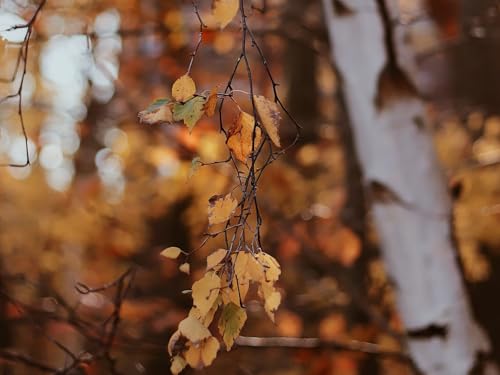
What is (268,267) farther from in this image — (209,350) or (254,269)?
(209,350)

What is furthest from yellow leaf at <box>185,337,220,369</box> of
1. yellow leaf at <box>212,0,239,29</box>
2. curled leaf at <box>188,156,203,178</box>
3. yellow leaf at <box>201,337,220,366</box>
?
yellow leaf at <box>212,0,239,29</box>

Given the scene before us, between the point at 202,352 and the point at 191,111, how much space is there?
399 mm

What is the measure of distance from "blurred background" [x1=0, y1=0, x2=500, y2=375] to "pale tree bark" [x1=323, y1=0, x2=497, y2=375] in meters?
0.13

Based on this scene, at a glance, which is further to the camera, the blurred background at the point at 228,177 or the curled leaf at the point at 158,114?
the blurred background at the point at 228,177

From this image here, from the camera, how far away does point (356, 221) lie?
3.63m

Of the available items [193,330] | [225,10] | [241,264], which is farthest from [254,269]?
[225,10]

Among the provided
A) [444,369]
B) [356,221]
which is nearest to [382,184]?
[444,369]

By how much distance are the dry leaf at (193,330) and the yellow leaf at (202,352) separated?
0.25ft

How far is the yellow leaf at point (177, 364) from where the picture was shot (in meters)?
1.02

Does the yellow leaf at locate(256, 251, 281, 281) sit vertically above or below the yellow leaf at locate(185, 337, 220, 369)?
above

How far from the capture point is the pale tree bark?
5.57 feet

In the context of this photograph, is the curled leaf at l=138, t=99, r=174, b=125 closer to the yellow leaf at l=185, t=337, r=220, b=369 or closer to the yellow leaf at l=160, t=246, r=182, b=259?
the yellow leaf at l=160, t=246, r=182, b=259

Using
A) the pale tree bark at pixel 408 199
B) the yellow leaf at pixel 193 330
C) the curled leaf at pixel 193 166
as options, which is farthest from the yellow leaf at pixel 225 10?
the pale tree bark at pixel 408 199

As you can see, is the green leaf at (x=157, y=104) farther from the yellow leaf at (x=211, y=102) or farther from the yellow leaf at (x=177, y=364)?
the yellow leaf at (x=177, y=364)
